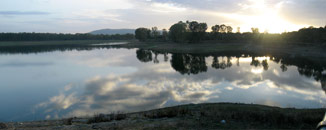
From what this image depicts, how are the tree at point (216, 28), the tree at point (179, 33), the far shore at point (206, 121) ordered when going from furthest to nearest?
the tree at point (216, 28)
the tree at point (179, 33)
the far shore at point (206, 121)

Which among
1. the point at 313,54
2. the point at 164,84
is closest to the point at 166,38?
the point at 313,54

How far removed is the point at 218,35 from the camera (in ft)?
321

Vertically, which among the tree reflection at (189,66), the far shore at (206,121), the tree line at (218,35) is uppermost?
the tree line at (218,35)

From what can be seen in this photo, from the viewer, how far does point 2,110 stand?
15.0 metres

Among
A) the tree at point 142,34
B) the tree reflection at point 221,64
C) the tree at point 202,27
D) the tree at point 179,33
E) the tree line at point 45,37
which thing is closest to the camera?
the tree reflection at point 221,64

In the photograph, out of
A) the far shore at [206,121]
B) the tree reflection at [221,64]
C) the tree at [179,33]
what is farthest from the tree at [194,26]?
the far shore at [206,121]

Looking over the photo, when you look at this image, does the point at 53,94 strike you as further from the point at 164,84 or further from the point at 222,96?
the point at 222,96

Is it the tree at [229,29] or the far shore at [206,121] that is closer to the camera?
the far shore at [206,121]

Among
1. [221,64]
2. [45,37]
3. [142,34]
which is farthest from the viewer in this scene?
[45,37]

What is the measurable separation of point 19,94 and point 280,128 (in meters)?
20.6

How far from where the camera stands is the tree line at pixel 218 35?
213ft

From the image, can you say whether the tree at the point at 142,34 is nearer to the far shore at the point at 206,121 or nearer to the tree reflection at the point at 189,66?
the tree reflection at the point at 189,66

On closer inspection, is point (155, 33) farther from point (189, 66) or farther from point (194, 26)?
point (189, 66)

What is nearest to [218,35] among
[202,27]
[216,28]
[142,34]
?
[216,28]
